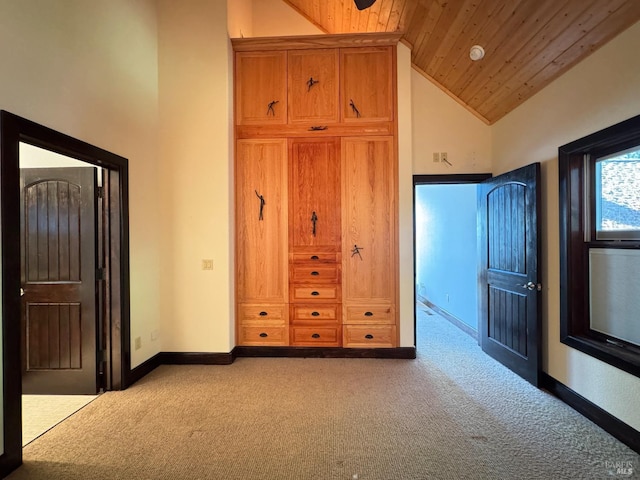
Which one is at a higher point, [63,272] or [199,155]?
[199,155]

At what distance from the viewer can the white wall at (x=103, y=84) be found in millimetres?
1879

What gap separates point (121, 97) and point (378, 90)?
2.57 m

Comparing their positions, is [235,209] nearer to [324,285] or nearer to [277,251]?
[277,251]

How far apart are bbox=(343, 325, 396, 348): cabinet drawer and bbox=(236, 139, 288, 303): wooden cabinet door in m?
0.84

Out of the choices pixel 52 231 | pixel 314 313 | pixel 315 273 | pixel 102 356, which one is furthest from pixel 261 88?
pixel 102 356

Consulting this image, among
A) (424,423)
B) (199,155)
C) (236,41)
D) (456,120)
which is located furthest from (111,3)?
(424,423)

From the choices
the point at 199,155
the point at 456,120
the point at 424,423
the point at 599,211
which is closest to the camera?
the point at 424,423

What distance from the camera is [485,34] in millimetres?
2668

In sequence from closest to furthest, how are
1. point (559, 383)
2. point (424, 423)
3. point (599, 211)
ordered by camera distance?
point (424, 423) < point (599, 211) < point (559, 383)

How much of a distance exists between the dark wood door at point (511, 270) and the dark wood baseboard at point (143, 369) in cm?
366

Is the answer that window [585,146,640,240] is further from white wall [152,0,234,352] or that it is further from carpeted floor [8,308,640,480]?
white wall [152,0,234,352]

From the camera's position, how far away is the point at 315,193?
3.42 m

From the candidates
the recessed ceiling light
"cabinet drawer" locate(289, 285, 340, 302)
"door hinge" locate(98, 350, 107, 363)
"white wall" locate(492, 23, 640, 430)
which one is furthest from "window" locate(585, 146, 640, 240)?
"door hinge" locate(98, 350, 107, 363)

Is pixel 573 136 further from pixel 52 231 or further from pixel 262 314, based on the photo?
pixel 52 231
